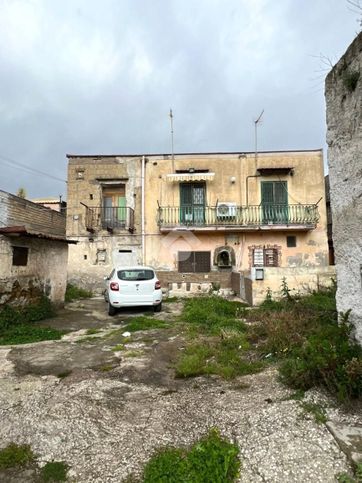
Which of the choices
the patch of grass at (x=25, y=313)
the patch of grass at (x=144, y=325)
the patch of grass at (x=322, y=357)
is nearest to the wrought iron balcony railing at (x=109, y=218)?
the patch of grass at (x=25, y=313)

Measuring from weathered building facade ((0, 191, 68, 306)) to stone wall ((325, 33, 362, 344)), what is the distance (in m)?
6.76

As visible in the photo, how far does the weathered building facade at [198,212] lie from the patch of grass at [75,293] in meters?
0.86

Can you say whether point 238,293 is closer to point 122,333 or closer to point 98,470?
point 122,333

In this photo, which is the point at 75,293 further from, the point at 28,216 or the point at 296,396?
the point at 296,396

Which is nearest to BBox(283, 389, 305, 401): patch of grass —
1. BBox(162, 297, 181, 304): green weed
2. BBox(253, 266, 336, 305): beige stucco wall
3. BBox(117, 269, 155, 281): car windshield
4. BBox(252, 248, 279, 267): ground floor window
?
BBox(117, 269, 155, 281): car windshield

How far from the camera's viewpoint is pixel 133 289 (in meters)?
8.45

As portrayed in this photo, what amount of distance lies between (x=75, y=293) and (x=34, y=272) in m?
5.71

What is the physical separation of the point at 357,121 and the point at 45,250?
27.1 feet

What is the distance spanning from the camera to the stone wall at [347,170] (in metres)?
3.20

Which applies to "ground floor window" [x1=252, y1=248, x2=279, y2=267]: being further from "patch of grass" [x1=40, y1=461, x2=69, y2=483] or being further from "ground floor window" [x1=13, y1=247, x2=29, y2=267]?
"patch of grass" [x1=40, y1=461, x2=69, y2=483]

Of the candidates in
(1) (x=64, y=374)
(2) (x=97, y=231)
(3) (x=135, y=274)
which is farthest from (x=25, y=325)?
(2) (x=97, y=231)

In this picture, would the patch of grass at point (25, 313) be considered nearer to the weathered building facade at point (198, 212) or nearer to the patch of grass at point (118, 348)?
the patch of grass at point (118, 348)

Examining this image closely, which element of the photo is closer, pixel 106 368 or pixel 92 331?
pixel 106 368

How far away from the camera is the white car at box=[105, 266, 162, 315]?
841cm
